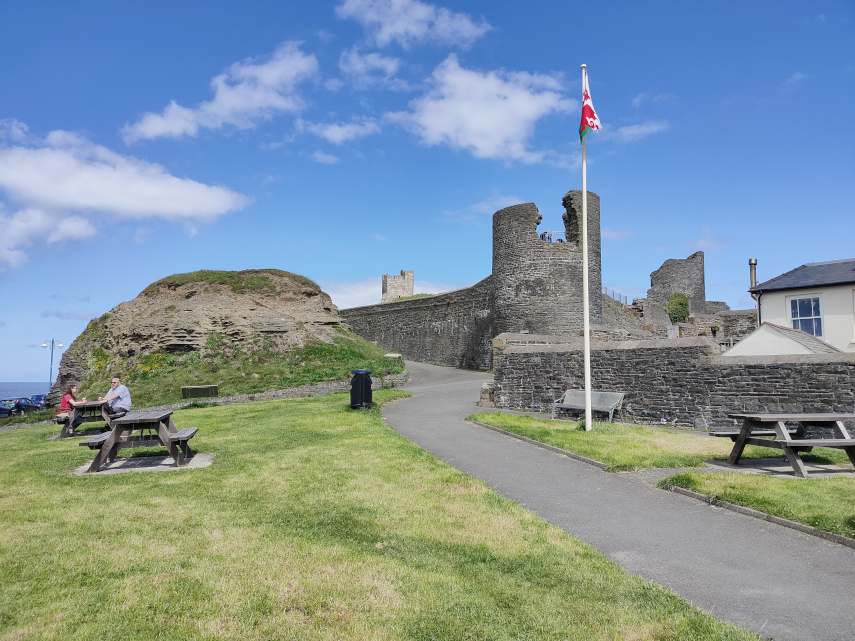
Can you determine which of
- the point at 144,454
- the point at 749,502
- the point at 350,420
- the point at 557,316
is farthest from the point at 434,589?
the point at 557,316

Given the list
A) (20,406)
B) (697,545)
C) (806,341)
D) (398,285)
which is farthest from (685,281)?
(20,406)

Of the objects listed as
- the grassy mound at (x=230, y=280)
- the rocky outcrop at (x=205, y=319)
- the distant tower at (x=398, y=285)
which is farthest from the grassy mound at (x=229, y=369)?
the distant tower at (x=398, y=285)

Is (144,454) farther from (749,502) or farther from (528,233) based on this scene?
(528,233)

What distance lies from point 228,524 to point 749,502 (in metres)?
5.67

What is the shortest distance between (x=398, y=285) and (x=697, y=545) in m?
61.2

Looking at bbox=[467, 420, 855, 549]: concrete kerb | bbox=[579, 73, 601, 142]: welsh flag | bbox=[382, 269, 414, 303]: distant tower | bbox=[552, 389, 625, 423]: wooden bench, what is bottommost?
bbox=[467, 420, 855, 549]: concrete kerb

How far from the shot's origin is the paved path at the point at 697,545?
387 cm

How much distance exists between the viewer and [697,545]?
5191mm

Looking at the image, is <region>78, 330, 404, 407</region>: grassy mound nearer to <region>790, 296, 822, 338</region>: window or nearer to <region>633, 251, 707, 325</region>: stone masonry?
<region>790, 296, 822, 338</region>: window

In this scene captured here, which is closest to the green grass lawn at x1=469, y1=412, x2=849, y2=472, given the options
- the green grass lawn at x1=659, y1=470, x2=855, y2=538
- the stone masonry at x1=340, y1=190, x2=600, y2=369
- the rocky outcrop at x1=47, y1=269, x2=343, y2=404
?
the green grass lawn at x1=659, y1=470, x2=855, y2=538

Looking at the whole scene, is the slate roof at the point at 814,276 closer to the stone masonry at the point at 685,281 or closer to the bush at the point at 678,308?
the bush at the point at 678,308

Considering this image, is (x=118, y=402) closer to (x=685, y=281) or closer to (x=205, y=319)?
(x=205, y=319)

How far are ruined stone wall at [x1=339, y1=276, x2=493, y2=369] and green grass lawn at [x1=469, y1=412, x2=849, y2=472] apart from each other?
21748 millimetres

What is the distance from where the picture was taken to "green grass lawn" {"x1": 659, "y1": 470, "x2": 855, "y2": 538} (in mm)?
5598
